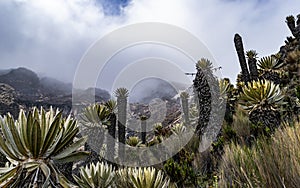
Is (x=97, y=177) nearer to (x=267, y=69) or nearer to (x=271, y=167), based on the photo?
(x=271, y=167)

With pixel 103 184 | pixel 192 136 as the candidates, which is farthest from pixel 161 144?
pixel 103 184

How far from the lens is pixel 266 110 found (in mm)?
6230

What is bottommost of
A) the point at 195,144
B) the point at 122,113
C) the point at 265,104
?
the point at 195,144

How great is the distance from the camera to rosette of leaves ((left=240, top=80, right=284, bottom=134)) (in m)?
6.15

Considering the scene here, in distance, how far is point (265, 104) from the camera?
6281mm

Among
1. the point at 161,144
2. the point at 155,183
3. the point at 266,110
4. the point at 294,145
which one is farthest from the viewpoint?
the point at 161,144

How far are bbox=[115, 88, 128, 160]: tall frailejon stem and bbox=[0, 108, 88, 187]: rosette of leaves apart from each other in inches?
274

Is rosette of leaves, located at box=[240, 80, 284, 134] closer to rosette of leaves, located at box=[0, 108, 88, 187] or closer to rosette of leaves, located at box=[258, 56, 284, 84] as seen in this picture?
rosette of leaves, located at box=[258, 56, 284, 84]

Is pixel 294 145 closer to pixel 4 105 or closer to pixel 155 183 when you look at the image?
pixel 155 183

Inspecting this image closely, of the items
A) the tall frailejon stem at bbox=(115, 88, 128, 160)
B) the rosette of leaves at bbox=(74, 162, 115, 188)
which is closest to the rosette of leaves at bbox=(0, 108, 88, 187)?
the rosette of leaves at bbox=(74, 162, 115, 188)

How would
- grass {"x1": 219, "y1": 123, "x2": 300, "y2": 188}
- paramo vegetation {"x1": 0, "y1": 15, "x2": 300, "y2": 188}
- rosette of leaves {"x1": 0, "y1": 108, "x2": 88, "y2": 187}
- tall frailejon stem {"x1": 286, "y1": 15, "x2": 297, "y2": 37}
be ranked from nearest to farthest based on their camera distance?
rosette of leaves {"x1": 0, "y1": 108, "x2": 88, "y2": 187}, paramo vegetation {"x1": 0, "y1": 15, "x2": 300, "y2": 188}, grass {"x1": 219, "y1": 123, "x2": 300, "y2": 188}, tall frailejon stem {"x1": 286, "y1": 15, "x2": 297, "y2": 37}

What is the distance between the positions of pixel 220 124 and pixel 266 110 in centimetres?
252

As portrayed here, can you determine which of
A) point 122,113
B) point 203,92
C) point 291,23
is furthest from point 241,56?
point 291,23

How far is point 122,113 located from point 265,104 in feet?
16.7
